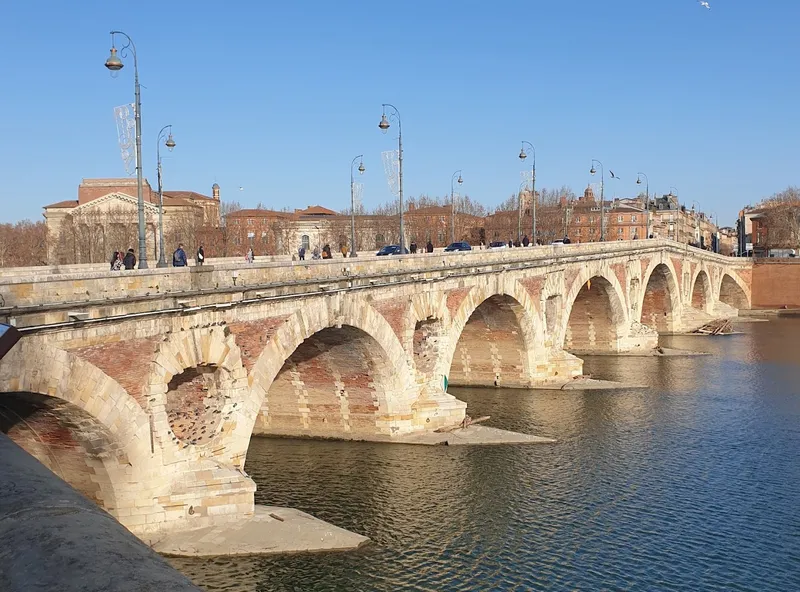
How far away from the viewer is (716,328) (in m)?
70.4

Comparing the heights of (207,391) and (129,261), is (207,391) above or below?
below

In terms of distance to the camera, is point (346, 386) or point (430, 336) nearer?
point (346, 386)

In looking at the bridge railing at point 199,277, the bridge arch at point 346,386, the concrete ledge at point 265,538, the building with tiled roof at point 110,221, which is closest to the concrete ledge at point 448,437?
the bridge arch at point 346,386

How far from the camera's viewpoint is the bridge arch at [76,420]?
50.4 ft

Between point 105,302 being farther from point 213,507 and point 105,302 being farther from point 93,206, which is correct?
point 93,206

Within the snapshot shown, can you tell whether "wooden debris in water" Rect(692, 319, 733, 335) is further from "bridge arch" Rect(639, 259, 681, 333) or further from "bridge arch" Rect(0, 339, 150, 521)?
"bridge arch" Rect(0, 339, 150, 521)

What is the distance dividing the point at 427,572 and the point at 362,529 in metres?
3.05

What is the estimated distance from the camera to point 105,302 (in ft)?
54.6

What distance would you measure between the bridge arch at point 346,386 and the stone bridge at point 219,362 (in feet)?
0.18

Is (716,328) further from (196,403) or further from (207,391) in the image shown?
(196,403)

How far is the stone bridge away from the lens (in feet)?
53.3

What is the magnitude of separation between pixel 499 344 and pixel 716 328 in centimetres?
3510

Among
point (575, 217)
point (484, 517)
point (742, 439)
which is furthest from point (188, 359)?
point (575, 217)

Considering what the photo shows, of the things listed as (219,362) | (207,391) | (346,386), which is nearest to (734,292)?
(346,386)
